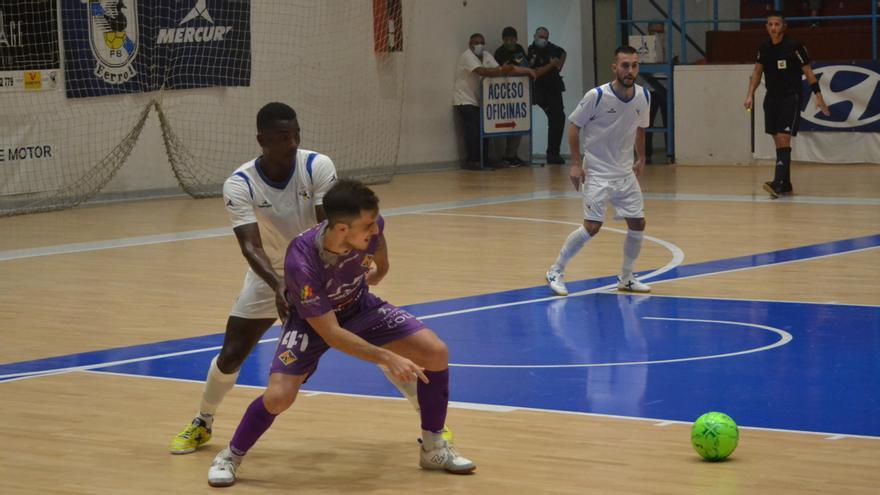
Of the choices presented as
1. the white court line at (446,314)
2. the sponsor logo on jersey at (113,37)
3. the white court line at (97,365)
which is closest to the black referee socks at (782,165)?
the white court line at (446,314)

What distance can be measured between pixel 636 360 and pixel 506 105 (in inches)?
638

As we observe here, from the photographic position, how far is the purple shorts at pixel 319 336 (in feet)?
20.3

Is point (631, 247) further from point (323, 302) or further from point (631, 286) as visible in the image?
point (323, 302)

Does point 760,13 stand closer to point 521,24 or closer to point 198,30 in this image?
point 521,24

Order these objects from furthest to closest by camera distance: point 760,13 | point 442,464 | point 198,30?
1. point 760,13
2. point 198,30
3. point 442,464

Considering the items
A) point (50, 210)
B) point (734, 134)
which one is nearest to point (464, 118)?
point (734, 134)

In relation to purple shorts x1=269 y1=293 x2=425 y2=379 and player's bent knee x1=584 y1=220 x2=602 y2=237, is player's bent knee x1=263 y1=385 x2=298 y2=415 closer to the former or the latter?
purple shorts x1=269 y1=293 x2=425 y2=379

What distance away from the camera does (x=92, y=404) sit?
8.05 meters

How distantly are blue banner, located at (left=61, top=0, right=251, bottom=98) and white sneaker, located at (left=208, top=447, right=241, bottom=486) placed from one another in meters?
13.7

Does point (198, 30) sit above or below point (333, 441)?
above

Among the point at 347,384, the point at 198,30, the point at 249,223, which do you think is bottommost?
the point at 347,384

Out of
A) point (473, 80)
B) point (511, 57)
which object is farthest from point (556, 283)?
point (511, 57)

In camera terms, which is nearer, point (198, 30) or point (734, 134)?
point (198, 30)

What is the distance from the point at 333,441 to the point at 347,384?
1403 millimetres
